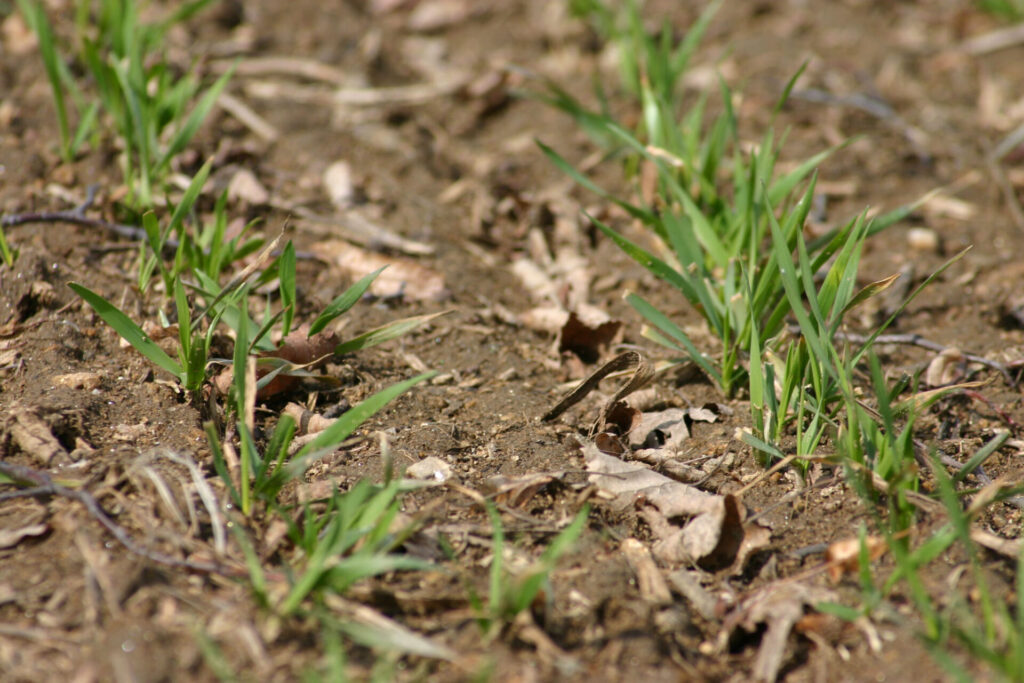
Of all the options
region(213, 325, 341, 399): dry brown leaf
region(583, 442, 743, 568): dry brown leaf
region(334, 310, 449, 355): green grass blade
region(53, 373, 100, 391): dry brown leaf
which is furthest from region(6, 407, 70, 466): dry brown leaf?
region(583, 442, 743, 568): dry brown leaf

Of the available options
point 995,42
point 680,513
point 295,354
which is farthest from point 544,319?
point 995,42

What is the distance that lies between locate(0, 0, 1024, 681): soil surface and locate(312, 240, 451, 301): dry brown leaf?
1cm

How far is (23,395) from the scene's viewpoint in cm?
191

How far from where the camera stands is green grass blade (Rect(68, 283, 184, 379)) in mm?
1769

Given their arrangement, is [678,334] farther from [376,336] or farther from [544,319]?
[376,336]

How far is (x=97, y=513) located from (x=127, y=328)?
0.45 meters

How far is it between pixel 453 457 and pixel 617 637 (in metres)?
0.60

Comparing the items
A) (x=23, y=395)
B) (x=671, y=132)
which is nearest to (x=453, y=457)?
(x=23, y=395)

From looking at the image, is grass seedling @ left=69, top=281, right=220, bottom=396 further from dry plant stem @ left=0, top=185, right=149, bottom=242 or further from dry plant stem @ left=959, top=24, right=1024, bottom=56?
dry plant stem @ left=959, top=24, right=1024, bottom=56

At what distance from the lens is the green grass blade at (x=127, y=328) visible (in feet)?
5.80

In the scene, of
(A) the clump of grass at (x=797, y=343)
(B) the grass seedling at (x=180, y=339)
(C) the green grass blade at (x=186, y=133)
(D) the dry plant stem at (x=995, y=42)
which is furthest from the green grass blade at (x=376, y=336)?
(D) the dry plant stem at (x=995, y=42)

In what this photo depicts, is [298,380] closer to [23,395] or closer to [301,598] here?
[23,395]

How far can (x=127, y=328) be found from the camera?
71.9 inches

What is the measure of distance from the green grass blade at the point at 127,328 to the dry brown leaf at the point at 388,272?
2.50ft
